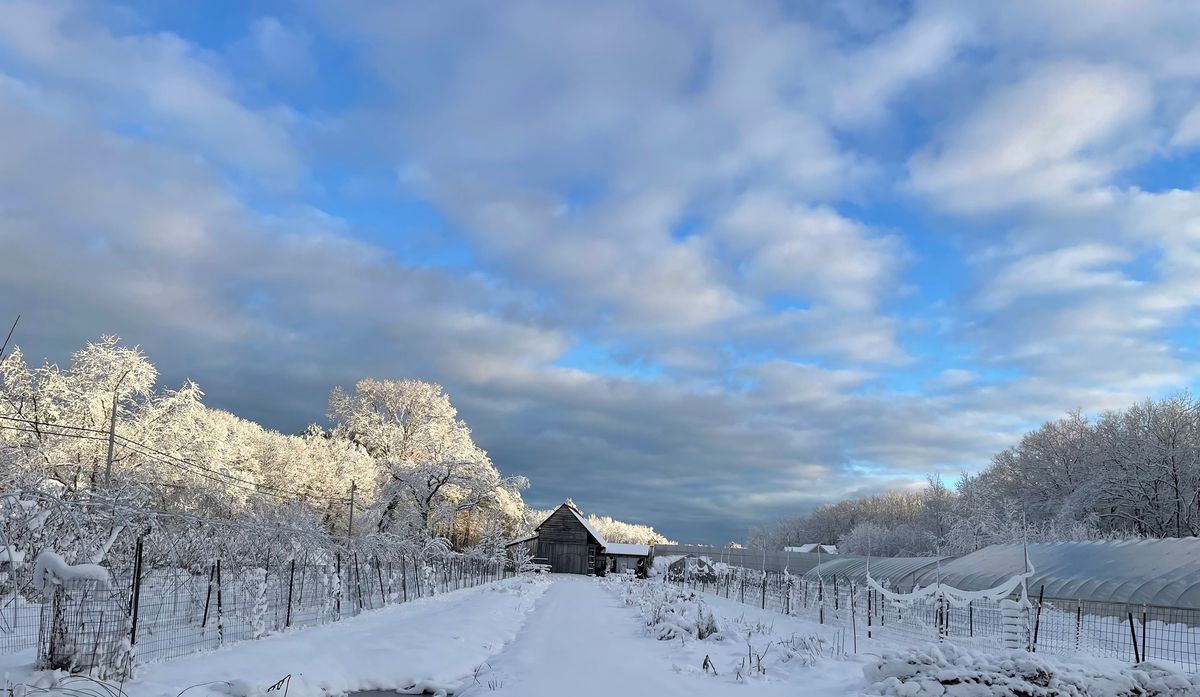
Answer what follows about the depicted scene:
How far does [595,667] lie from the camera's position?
12.6 metres

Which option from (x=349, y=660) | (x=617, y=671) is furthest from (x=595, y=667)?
(x=349, y=660)

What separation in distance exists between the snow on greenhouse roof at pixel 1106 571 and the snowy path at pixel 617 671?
783 cm

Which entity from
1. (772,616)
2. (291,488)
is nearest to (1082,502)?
(772,616)

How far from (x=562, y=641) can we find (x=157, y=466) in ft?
85.1

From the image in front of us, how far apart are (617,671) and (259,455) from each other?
42.4 meters

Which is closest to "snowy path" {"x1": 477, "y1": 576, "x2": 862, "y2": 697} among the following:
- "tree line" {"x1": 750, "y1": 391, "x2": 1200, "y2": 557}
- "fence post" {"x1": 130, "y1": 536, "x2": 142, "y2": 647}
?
"fence post" {"x1": 130, "y1": 536, "x2": 142, "y2": 647}

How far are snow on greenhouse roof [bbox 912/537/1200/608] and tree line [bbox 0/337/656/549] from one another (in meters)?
21.4

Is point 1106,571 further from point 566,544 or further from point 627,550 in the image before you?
point 627,550

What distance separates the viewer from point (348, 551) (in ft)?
65.1

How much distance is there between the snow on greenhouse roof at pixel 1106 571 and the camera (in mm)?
19984

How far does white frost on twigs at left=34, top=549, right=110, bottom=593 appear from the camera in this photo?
28.1 feet

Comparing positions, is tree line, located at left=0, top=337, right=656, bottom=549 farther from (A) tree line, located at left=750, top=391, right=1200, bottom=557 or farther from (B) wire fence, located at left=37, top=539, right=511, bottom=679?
(A) tree line, located at left=750, top=391, right=1200, bottom=557

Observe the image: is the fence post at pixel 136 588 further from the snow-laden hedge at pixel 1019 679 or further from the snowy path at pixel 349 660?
the snow-laden hedge at pixel 1019 679

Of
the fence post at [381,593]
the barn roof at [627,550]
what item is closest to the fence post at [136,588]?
the fence post at [381,593]
